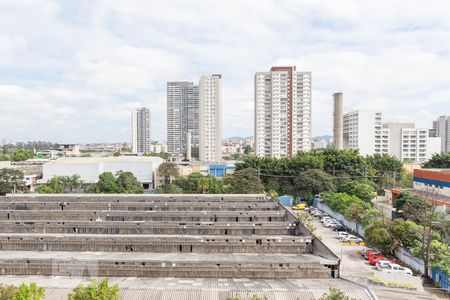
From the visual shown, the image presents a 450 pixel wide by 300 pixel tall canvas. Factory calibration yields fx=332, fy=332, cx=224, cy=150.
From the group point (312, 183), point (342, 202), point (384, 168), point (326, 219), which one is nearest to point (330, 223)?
point (326, 219)

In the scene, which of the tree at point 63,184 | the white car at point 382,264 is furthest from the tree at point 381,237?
the tree at point 63,184

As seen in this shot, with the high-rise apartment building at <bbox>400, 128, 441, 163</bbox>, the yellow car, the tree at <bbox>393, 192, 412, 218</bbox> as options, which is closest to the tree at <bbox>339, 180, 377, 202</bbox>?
the yellow car

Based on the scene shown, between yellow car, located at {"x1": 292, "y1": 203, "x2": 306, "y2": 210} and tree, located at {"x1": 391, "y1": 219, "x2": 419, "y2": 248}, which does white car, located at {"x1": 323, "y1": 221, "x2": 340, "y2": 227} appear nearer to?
yellow car, located at {"x1": 292, "y1": 203, "x2": 306, "y2": 210}

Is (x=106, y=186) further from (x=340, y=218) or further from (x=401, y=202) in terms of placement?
(x=401, y=202)

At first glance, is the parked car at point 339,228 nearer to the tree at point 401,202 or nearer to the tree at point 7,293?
the tree at point 401,202

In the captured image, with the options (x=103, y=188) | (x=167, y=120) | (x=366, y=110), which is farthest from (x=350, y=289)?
(x=167, y=120)

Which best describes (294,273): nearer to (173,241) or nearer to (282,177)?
(173,241)
